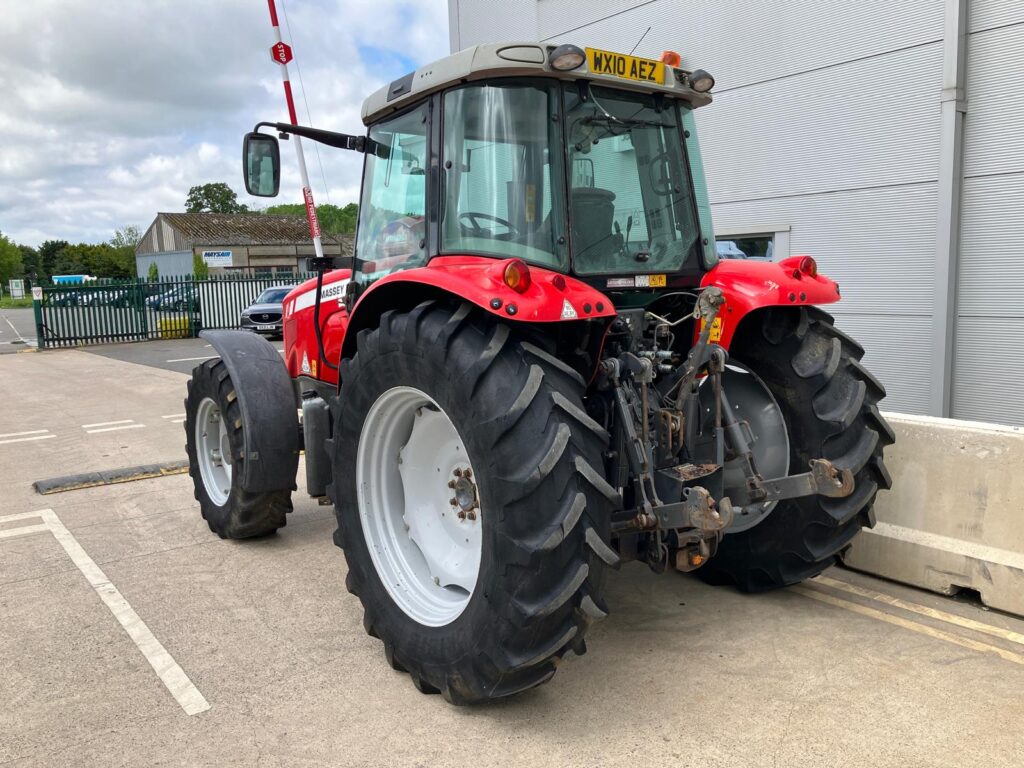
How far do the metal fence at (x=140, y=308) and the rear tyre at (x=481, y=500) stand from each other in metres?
21.8

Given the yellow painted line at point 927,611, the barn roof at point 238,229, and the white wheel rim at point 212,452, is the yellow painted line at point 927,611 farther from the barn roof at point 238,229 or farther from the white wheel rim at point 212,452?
the barn roof at point 238,229

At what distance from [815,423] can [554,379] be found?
1.55 m

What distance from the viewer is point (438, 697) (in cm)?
344

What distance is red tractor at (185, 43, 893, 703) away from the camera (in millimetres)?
2965

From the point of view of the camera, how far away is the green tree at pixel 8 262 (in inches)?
3930

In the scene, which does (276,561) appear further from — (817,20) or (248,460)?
(817,20)

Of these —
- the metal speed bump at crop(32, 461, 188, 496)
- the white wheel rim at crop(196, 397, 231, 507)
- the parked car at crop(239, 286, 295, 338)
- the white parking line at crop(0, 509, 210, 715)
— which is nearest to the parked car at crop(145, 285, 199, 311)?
the parked car at crop(239, 286, 295, 338)

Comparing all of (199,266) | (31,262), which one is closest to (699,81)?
(199,266)

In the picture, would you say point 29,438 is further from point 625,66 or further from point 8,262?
point 8,262

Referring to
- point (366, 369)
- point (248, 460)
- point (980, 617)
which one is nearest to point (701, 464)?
point (366, 369)

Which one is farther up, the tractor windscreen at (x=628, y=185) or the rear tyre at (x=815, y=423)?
the tractor windscreen at (x=628, y=185)

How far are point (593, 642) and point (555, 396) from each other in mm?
1505

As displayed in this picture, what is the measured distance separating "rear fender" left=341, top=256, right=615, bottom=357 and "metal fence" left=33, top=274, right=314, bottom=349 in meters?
22.1

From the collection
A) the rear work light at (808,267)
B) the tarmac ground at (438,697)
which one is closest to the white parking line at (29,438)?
the tarmac ground at (438,697)
